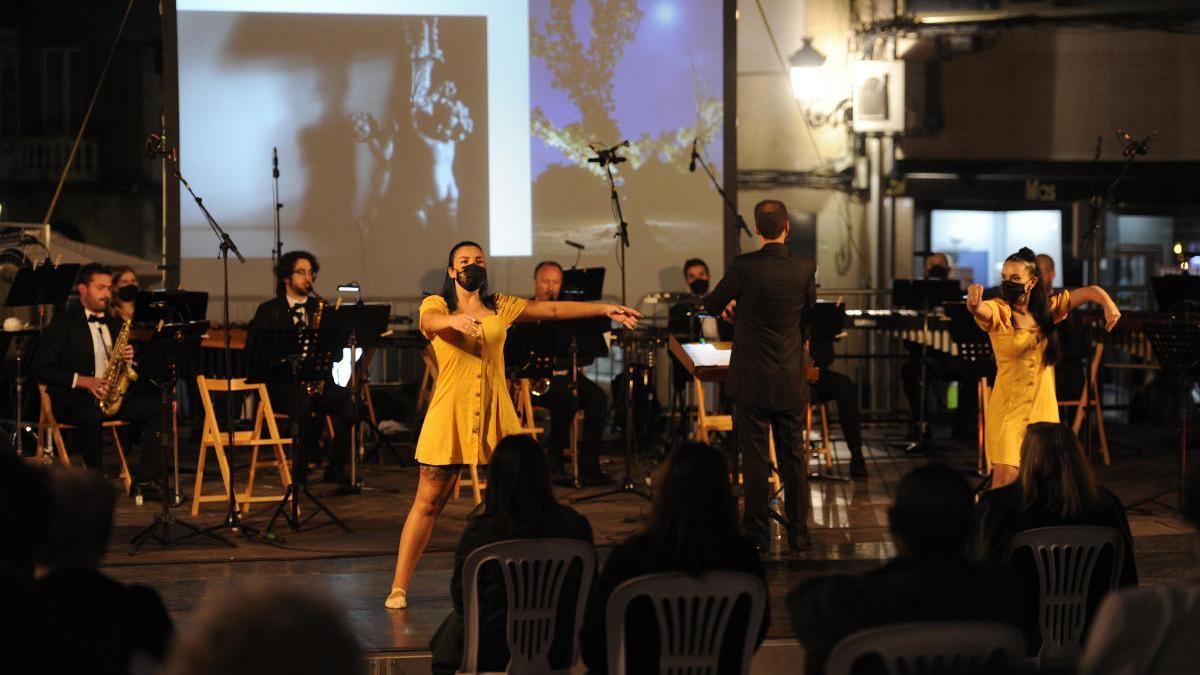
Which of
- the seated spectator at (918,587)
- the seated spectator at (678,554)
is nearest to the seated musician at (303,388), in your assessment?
the seated spectator at (678,554)

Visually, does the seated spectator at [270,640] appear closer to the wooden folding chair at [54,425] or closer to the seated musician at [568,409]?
the wooden folding chair at [54,425]

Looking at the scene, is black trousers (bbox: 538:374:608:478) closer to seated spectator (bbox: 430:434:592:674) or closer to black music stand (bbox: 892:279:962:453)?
black music stand (bbox: 892:279:962:453)

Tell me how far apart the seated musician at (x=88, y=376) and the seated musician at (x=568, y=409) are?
2.69m

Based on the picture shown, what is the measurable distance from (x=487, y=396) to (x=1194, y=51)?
12.9 metres

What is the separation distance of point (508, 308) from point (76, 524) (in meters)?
3.27

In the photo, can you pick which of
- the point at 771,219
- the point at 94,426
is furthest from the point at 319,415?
the point at 771,219

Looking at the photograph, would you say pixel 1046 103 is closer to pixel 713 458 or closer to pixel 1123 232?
pixel 1123 232

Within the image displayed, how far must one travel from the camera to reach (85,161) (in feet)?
63.3

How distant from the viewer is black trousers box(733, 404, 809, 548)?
706 cm

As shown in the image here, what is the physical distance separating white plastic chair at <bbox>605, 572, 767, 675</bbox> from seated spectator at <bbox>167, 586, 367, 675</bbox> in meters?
1.79

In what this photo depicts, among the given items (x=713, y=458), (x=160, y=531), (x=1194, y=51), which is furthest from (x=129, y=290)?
(x=1194, y=51)

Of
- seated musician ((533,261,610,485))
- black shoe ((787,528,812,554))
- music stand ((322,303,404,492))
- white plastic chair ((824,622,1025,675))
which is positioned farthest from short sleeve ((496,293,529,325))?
seated musician ((533,261,610,485))

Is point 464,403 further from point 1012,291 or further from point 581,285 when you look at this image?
point 581,285

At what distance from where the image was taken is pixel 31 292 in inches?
337
